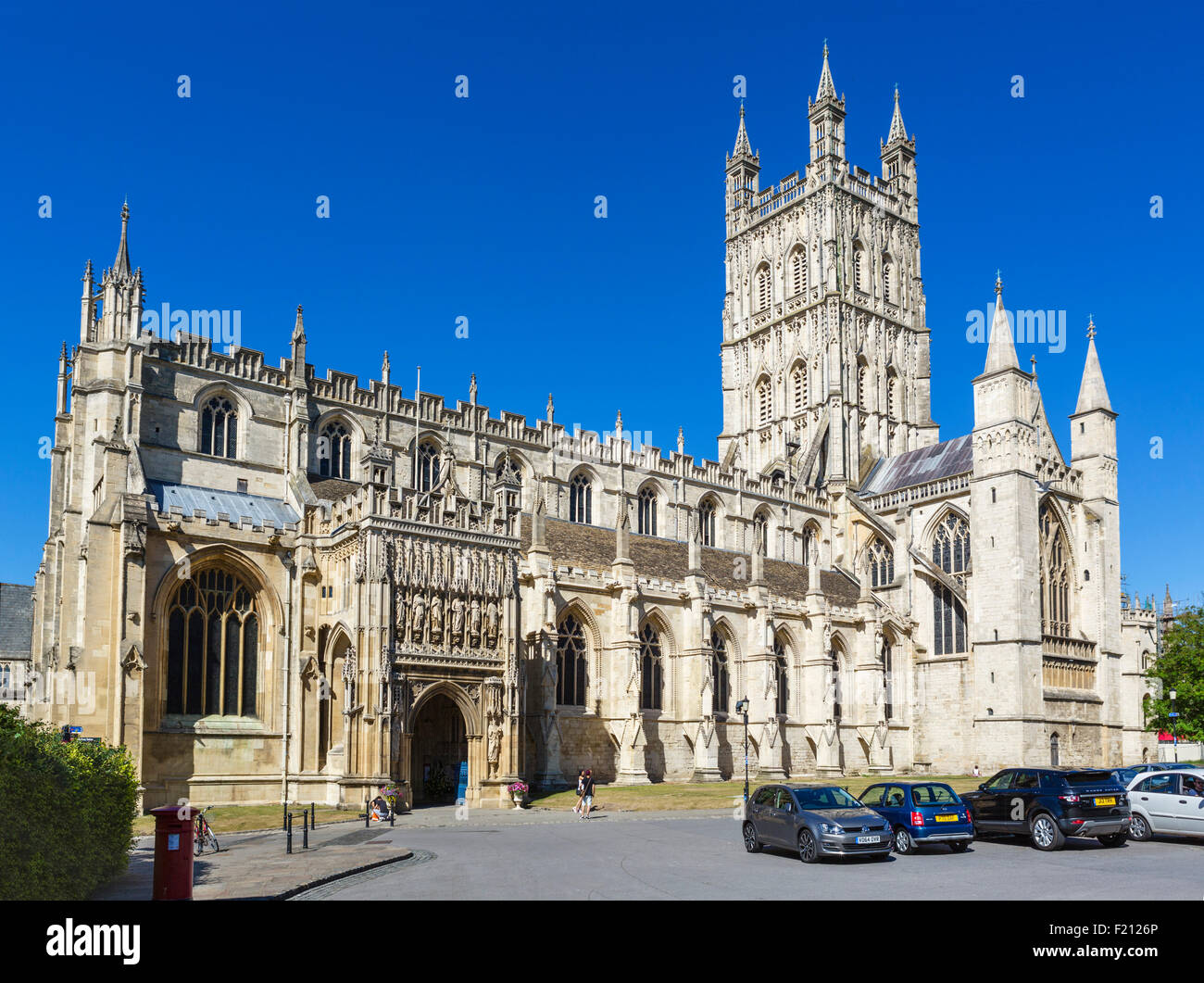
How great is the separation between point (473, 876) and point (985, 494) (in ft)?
142

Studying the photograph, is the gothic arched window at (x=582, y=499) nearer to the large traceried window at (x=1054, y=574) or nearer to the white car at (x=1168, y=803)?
the large traceried window at (x=1054, y=574)

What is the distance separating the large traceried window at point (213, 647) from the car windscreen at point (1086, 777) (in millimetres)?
24435

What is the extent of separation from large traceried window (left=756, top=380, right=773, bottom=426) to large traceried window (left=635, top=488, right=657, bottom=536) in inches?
678

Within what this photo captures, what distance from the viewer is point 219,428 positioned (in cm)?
4241

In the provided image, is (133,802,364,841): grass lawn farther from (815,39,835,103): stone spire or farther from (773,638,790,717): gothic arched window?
(815,39,835,103): stone spire

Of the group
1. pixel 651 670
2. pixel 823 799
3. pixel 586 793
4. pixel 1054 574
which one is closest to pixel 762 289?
pixel 1054 574

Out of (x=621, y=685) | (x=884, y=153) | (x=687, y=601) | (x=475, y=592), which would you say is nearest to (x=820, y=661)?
(x=687, y=601)

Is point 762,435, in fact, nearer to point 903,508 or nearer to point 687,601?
Answer: point 903,508

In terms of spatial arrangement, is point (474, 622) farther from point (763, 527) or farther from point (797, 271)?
point (797, 271)

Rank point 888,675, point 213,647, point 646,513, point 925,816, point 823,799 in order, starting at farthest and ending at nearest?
point 646,513, point 888,675, point 213,647, point 925,816, point 823,799

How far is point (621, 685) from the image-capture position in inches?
1686

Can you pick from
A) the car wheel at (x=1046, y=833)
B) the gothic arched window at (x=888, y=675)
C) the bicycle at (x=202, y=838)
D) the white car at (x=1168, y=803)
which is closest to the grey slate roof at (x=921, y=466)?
the gothic arched window at (x=888, y=675)

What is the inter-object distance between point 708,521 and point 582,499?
9299 mm

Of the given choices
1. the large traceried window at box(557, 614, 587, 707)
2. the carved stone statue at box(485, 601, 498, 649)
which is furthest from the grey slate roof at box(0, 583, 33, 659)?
the carved stone statue at box(485, 601, 498, 649)
